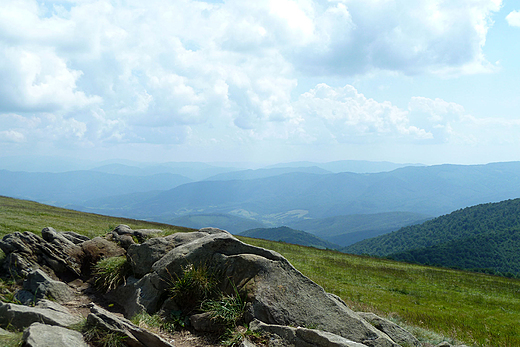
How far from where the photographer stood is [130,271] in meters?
14.3

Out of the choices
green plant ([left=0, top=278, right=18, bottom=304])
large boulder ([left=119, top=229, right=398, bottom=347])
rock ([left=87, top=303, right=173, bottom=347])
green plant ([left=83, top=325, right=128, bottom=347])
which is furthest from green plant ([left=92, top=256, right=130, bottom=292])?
green plant ([left=83, top=325, right=128, bottom=347])

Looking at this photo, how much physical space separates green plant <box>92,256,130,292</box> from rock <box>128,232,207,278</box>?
0.47 metres

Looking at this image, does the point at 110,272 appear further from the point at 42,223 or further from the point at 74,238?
the point at 42,223

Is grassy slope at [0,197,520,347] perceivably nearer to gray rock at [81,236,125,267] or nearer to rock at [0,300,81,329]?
gray rock at [81,236,125,267]

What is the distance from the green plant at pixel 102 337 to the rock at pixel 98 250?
26.7ft

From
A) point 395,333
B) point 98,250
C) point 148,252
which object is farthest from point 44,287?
point 395,333

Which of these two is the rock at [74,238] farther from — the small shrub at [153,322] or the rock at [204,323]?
the rock at [204,323]

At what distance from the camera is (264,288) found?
35.8 ft

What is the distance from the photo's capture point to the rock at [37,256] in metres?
13.6

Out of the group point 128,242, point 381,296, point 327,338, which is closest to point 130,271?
point 128,242

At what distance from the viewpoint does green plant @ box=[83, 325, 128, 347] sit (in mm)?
7873

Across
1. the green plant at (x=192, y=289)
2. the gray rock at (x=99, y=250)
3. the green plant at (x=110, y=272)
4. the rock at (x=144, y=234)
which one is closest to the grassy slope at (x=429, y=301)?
the rock at (x=144, y=234)

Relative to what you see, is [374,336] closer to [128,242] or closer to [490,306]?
[128,242]

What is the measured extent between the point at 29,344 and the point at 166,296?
539 centimetres
